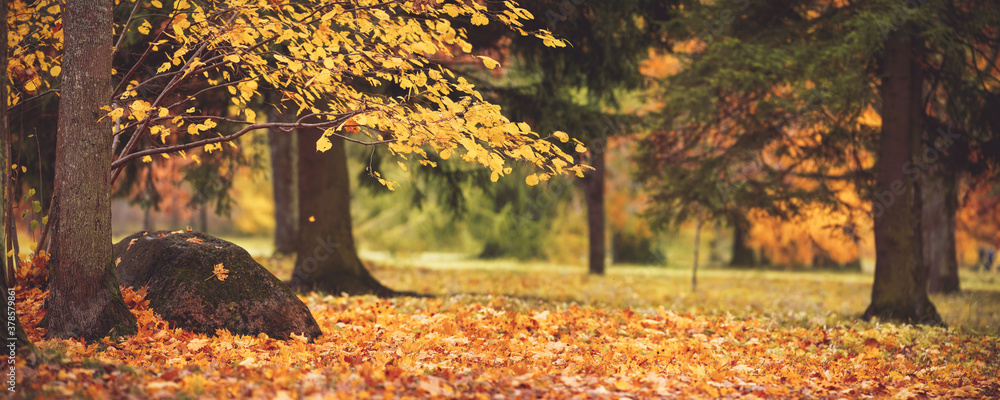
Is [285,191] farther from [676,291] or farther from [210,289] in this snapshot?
[210,289]

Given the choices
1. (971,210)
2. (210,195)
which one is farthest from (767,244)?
(210,195)

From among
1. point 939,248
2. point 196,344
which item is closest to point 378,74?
point 196,344

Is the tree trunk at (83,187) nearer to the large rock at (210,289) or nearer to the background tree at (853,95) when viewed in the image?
the large rock at (210,289)

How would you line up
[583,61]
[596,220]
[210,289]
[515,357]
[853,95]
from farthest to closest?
[596,220], [583,61], [853,95], [210,289], [515,357]

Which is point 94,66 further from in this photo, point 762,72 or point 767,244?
point 767,244

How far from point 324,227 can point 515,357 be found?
4.81 m

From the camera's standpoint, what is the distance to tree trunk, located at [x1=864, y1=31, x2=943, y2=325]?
28.4ft

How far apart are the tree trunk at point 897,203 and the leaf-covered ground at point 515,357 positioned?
1.19 meters

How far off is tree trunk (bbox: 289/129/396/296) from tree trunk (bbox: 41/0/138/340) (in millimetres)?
4170

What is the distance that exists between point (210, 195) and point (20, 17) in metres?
7.19

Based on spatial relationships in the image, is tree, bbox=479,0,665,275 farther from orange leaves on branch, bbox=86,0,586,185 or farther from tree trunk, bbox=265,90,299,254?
tree trunk, bbox=265,90,299,254

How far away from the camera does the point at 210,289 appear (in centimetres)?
525

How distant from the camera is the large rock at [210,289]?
5.16 metres

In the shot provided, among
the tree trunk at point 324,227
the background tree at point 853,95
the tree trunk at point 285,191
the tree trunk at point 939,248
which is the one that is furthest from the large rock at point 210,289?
the tree trunk at point 939,248
